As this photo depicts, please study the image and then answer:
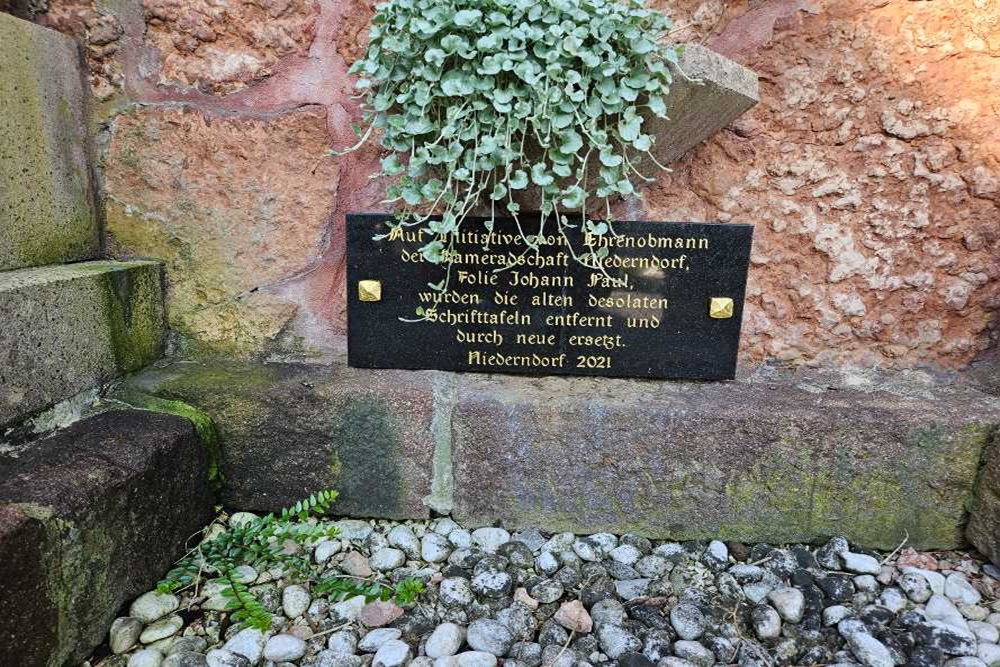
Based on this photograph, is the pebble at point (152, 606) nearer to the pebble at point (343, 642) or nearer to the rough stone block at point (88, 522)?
the rough stone block at point (88, 522)

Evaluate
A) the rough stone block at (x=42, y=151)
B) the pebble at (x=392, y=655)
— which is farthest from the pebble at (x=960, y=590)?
the rough stone block at (x=42, y=151)

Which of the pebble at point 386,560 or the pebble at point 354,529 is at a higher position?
the pebble at point 354,529

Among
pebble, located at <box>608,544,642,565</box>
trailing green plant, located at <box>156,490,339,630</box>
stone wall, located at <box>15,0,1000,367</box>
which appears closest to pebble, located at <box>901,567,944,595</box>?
stone wall, located at <box>15,0,1000,367</box>

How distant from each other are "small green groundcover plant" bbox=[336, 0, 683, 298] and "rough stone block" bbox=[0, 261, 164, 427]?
2.39ft

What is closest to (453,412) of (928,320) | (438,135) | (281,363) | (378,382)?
(378,382)

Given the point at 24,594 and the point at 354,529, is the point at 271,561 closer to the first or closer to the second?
the point at 354,529

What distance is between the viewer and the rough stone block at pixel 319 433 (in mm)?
1571

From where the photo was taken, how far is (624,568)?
147 centimetres

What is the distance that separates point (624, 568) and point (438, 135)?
1078mm

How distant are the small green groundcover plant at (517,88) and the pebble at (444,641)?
2.57 feet

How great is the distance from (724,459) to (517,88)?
3.25 feet

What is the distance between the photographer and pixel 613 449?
1545mm

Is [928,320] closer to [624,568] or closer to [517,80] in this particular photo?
[624,568]

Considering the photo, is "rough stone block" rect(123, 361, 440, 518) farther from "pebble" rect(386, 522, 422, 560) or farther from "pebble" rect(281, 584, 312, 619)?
"pebble" rect(281, 584, 312, 619)
